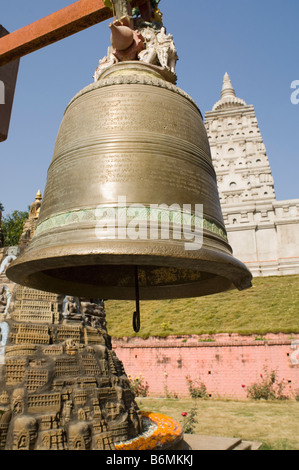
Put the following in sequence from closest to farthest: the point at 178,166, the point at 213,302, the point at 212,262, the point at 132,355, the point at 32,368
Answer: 1. the point at 212,262
2. the point at 178,166
3. the point at 32,368
4. the point at 132,355
5. the point at 213,302

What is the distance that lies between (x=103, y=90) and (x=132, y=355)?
11.6 metres

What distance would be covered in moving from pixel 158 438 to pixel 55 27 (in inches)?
188

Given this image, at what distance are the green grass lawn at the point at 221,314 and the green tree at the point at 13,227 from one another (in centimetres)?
1463

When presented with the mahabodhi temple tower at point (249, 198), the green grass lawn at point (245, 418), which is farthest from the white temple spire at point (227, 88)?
the green grass lawn at point (245, 418)

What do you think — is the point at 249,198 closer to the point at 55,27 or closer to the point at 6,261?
the point at 6,261

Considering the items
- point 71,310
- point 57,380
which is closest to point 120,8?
point 57,380

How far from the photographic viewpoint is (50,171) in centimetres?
218

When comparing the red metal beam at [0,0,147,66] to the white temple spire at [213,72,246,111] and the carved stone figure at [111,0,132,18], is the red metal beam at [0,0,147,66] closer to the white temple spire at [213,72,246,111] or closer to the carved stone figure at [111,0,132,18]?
the carved stone figure at [111,0,132,18]

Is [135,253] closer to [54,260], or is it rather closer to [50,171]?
[54,260]

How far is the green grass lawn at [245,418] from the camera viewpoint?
668cm

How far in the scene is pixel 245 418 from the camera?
8.27m

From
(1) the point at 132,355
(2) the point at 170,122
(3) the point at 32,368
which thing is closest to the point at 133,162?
(2) the point at 170,122

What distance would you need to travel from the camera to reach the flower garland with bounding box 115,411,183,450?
4.23 meters

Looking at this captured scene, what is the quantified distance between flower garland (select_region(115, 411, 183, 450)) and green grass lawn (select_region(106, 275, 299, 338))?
714cm
